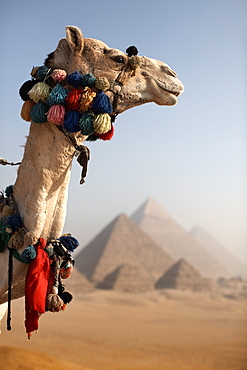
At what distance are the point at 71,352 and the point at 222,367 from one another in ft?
24.2

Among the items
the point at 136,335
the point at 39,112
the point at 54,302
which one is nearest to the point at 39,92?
the point at 39,112

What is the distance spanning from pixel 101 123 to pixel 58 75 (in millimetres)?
445

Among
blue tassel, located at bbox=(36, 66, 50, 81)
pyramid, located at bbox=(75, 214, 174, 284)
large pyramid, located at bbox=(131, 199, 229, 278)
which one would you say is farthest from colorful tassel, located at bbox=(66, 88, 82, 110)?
large pyramid, located at bbox=(131, 199, 229, 278)

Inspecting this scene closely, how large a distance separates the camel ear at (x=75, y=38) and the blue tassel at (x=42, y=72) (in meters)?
0.24

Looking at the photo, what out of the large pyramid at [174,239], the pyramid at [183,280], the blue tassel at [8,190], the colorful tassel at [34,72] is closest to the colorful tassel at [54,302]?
the blue tassel at [8,190]

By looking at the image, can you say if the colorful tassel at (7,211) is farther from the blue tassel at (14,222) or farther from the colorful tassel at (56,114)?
the colorful tassel at (56,114)

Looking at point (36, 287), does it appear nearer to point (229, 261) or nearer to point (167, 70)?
point (167, 70)

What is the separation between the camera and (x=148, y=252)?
93.6 m

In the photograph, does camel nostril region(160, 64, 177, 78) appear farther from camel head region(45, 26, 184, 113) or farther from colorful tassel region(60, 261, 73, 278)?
colorful tassel region(60, 261, 73, 278)

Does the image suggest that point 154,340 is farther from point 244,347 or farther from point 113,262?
point 113,262

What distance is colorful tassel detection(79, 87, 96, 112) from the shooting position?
3.11 meters

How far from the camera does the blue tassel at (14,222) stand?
125 inches

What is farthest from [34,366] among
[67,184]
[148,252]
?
[148,252]

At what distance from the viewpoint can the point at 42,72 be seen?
3.25m
